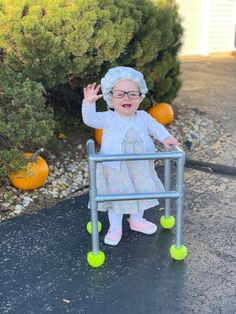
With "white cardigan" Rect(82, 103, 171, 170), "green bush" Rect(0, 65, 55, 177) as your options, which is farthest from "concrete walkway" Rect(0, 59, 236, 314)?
"white cardigan" Rect(82, 103, 171, 170)

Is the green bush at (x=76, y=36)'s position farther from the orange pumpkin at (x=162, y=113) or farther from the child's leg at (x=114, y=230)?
the child's leg at (x=114, y=230)

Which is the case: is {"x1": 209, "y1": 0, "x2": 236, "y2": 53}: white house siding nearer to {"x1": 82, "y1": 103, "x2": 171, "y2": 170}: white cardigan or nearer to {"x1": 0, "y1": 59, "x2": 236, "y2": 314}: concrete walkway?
{"x1": 0, "y1": 59, "x2": 236, "y2": 314}: concrete walkway

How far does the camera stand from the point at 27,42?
152 inches

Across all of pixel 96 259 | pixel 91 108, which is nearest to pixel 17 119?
pixel 91 108

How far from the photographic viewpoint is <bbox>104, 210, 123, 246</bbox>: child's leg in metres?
3.13

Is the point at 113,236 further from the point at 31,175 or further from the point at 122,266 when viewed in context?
the point at 31,175

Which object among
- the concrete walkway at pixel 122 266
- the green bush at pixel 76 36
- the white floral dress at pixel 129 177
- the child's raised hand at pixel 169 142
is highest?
the green bush at pixel 76 36

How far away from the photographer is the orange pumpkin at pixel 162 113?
5.50m

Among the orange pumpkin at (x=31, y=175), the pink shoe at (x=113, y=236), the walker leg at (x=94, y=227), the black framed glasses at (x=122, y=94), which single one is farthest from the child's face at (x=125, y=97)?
the orange pumpkin at (x=31, y=175)

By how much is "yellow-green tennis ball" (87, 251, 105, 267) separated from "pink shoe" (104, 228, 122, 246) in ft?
0.86

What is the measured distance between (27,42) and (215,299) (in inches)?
101

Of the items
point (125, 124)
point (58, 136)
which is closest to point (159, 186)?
point (125, 124)

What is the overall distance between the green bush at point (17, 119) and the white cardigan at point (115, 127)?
905mm

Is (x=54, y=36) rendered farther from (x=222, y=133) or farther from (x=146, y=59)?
(x=222, y=133)
